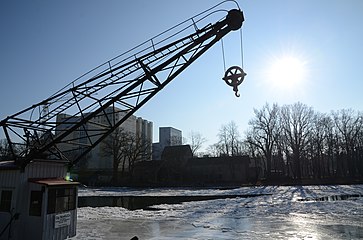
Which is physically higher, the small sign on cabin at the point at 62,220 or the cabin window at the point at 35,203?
the cabin window at the point at 35,203

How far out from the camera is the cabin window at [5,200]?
10693 mm

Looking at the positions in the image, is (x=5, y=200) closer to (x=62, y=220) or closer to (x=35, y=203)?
(x=35, y=203)

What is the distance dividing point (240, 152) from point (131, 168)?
33239mm

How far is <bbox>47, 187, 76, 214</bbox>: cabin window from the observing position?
10.4 m

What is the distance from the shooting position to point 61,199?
1095cm

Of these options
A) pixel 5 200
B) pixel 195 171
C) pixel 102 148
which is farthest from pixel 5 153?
pixel 5 200

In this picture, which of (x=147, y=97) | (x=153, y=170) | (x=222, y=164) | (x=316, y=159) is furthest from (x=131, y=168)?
(x=147, y=97)

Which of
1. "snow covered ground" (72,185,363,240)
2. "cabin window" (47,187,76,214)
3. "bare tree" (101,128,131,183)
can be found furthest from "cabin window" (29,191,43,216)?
"bare tree" (101,128,131,183)

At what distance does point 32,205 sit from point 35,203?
18cm

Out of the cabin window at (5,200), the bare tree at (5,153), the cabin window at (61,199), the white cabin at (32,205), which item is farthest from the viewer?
the bare tree at (5,153)

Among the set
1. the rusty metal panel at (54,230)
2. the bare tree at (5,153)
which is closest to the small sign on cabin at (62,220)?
the rusty metal panel at (54,230)

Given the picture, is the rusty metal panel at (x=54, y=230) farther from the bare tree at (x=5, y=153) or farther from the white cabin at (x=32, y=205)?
the bare tree at (x=5, y=153)

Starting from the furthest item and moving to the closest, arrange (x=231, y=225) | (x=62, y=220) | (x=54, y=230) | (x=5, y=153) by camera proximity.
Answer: (x=5, y=153), (x=231, y=225), (x=62, y=220), (x=54, y=230)

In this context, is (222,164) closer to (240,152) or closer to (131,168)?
(240,152)
